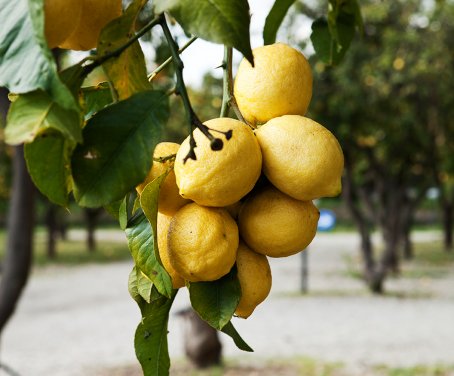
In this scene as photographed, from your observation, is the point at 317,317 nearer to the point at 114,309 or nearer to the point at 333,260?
the point at 114,309

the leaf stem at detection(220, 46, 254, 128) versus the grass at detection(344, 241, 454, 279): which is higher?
the leaf stem at detection(220, 46, 254, 128)

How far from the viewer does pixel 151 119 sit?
1.75 ft

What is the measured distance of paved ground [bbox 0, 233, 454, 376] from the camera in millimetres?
5988

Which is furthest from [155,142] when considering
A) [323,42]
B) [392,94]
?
[392,94]

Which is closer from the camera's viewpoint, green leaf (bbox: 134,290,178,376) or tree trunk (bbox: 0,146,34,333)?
green leaf (bbox: 134,290,178,376)

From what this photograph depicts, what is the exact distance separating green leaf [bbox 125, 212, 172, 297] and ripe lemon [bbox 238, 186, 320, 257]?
113mm

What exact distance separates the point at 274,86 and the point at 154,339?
0.32 m

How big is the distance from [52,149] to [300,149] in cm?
26

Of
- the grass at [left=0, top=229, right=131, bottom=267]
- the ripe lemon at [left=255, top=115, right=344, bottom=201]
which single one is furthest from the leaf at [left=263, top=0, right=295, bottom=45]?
the grass at [left=0, top=229, right=131, bottom=267]

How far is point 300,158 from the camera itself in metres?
0.64

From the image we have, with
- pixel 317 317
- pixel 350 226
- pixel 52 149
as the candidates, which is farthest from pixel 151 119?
pixel 350 226

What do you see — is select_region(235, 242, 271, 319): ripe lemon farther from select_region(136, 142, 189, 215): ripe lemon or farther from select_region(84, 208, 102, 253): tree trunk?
select_region(84, 208, 102, 253): tree trunk

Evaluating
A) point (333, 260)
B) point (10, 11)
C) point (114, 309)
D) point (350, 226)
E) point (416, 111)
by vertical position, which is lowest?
point (350, 226)

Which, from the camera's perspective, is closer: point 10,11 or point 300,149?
point 10,11
